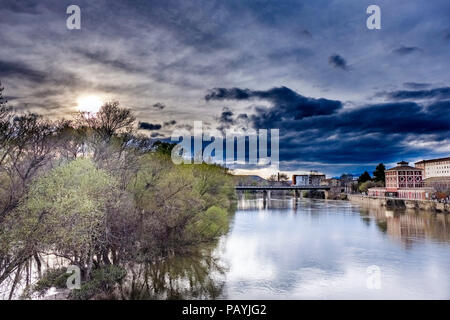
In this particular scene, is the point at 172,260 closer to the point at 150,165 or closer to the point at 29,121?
the point at 150,165

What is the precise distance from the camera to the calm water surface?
64.8 ft

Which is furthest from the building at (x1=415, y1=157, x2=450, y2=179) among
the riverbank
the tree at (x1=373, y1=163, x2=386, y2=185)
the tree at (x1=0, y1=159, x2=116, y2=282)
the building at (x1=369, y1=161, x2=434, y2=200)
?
the tree at (x1=0, y1=159, x2=116, y2=282)

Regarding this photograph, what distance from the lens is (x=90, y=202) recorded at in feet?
50.4

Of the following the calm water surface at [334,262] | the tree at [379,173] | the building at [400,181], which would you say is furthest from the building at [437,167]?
the calm water surface at [334,262]

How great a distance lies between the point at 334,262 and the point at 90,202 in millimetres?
18393

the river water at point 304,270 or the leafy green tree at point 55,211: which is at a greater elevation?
the leafy green tree at point 55,211

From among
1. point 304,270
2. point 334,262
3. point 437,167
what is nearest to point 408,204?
point 334,262

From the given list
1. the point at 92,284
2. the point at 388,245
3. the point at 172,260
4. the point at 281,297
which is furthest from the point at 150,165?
the point at 388,245

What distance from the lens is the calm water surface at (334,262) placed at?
64.8 feet

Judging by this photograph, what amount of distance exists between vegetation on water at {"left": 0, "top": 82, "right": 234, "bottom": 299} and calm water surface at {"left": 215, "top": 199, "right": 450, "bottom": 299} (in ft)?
18.3

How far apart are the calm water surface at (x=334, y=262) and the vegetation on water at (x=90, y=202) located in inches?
219

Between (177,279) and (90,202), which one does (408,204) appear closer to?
(177,279)

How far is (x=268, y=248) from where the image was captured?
33.0 metres

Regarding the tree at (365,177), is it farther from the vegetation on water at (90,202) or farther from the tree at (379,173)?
the vegetation on water at (90,202)
